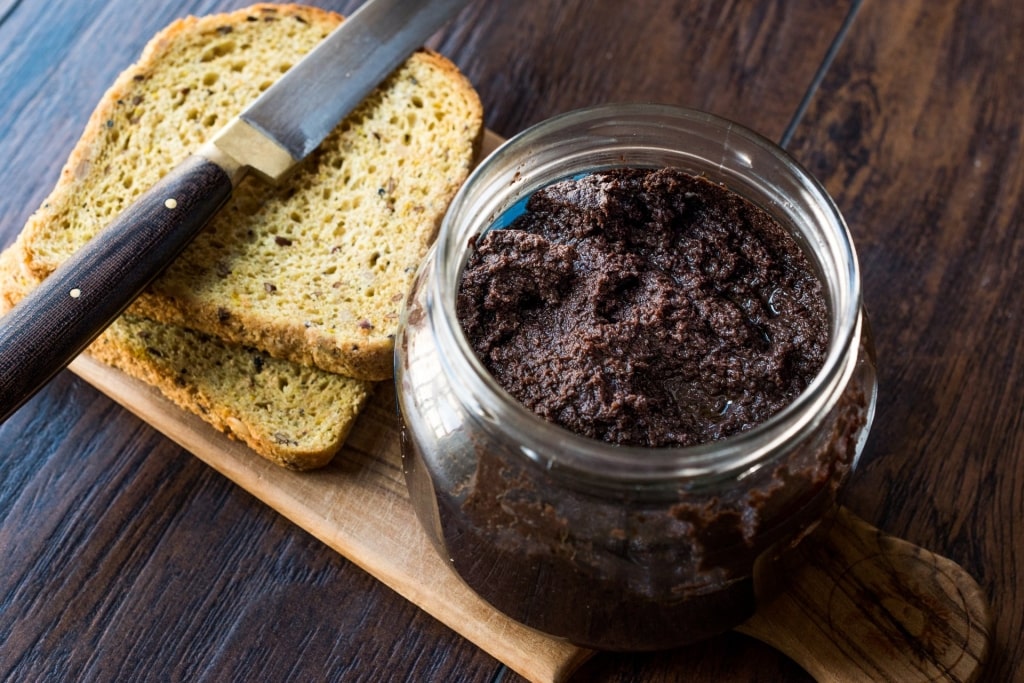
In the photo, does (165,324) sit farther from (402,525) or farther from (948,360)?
(948,360)

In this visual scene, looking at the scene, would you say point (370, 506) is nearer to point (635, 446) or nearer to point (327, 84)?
point (635, 446)

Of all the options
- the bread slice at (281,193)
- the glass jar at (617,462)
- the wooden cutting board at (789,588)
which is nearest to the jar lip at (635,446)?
the glass jar at (617,462)

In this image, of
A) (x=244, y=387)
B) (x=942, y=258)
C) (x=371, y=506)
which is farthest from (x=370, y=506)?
(x=942, y=258)

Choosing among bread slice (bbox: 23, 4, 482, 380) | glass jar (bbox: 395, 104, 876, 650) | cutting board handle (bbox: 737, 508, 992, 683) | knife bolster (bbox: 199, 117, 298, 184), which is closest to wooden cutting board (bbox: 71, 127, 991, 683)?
cutting board handle (bbox: 737, 508, 992, 683)

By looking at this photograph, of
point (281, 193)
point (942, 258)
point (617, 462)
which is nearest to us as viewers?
point (617, 462)

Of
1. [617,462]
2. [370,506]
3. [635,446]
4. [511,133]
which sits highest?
[617,462]

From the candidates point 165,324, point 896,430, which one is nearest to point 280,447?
point 165,324
